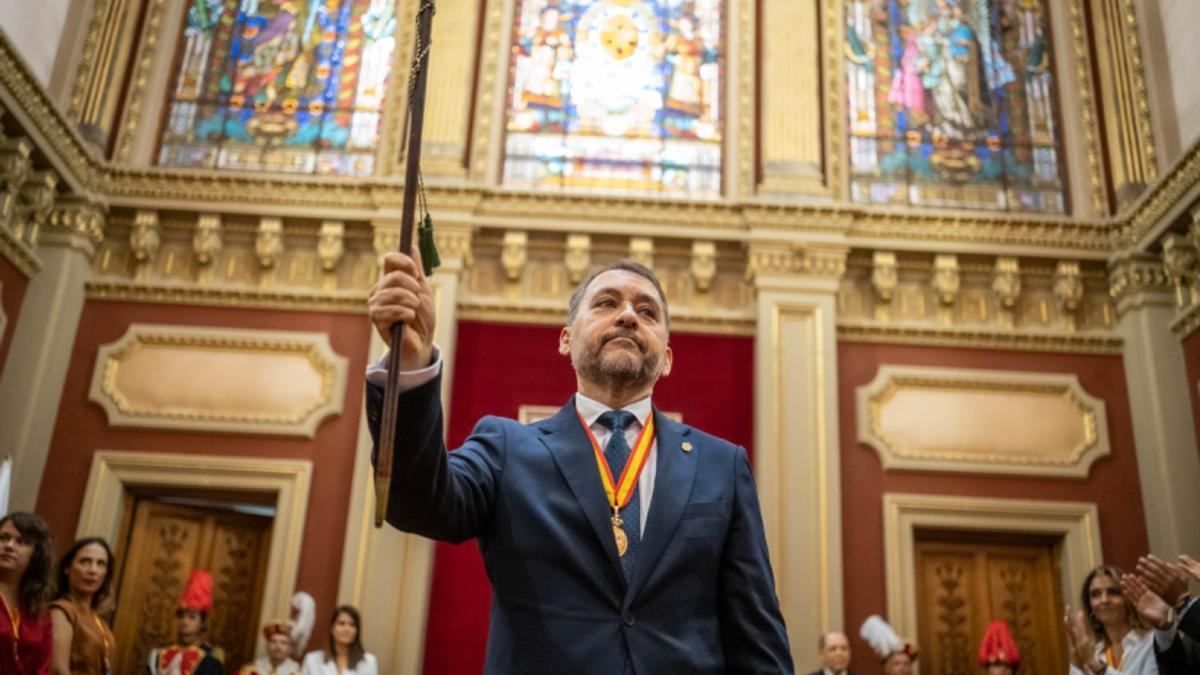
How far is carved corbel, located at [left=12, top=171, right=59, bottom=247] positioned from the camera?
20.3 ft

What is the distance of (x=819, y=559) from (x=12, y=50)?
5098 millimetres

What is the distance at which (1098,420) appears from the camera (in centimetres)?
646

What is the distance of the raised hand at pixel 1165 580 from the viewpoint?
328 centimetres

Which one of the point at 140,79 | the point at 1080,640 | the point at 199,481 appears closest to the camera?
the point at 1080,640

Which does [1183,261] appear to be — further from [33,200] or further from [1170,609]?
[33,200]

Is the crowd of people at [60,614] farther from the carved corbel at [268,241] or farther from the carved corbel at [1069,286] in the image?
the carved corbel at [1069,286]

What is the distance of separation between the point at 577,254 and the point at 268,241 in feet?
6.39

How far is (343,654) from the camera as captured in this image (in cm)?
547

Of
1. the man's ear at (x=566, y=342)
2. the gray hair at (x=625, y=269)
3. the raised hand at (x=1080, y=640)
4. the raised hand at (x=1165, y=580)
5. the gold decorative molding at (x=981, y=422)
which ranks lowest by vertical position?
the raised hand at (x=1080, y=640)

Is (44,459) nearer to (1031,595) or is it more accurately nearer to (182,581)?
(182,581)

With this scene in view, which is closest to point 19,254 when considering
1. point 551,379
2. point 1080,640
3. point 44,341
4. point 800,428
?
point 44,341

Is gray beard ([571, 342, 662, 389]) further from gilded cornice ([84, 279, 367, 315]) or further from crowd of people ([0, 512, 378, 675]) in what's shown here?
gilded cornice ([84, 279, 367, 315])

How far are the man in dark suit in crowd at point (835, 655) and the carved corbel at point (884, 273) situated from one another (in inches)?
89.0

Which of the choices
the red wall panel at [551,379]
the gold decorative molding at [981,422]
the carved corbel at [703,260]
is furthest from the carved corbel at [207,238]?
the gold decorative molding at [981,422]
